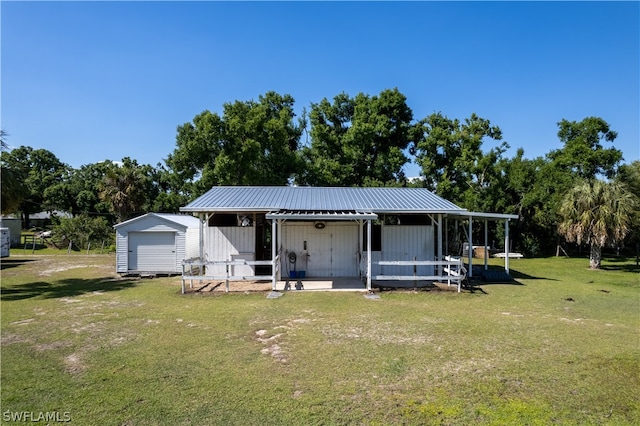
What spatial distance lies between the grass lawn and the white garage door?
4476mm

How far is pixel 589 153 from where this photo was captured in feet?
78.9

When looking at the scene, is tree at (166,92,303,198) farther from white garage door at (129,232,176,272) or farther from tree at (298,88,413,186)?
white garage door at (129,232,176,272)

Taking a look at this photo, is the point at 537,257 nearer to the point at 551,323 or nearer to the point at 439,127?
the point at 439,127

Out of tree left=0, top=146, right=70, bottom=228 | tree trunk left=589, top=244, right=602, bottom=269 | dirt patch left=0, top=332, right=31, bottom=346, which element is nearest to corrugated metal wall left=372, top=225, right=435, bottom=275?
dirt patch left=0, top=332, right=31, bottom=346

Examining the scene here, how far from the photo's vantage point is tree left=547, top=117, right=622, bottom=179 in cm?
2389

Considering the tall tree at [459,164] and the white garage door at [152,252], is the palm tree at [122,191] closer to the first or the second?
the white garage door at [152,252]

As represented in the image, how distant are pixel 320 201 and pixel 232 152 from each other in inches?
421

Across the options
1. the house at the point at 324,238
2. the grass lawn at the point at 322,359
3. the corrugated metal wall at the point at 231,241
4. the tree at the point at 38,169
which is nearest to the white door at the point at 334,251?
the house at the point at 324,238

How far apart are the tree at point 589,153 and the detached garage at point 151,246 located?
24.8 metres

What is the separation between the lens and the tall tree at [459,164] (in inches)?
1003

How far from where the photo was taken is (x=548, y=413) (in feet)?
13.4

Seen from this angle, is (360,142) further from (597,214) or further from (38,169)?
(38,169)

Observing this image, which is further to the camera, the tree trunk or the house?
the tree trunk

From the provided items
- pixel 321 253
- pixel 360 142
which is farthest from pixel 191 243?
pixel 360 142
